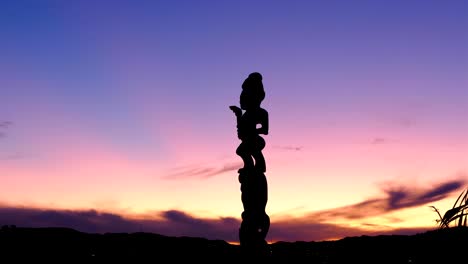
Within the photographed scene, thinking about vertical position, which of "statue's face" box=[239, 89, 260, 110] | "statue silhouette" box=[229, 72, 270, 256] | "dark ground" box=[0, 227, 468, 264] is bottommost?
"dark ground" box=[0, 227, 468, 264]

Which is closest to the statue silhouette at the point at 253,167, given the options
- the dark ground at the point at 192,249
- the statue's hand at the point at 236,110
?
the statue's hand at the point at 236,110

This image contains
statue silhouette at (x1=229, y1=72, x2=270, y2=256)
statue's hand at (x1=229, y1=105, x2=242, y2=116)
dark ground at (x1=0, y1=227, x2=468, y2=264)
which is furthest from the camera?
dark ground at (x1=0, y1=227, x2=468, y2=264)

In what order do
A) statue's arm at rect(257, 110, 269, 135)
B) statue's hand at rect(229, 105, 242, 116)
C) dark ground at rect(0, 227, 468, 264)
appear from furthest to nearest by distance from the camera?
1. dark ground at rect(0, 227, 468, 264)
2. statue's hand at rect(229, 105, 242, 116)
3. statue's arm at rect(257, 110, 269, 135)

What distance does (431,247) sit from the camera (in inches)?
542

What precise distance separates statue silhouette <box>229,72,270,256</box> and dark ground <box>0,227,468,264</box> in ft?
1.89

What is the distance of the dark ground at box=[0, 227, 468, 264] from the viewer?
12.7 meters

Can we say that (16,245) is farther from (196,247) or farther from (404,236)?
(404,236)

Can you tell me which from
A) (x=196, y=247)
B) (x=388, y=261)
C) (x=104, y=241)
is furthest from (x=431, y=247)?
(x=104, y=241)

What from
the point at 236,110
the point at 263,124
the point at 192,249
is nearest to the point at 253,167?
the point at 263,124

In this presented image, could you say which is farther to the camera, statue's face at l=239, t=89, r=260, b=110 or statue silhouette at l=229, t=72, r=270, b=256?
statue's face at l=239, t=89, r=260, b=110

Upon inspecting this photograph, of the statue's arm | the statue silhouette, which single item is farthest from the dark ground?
the statue's arm

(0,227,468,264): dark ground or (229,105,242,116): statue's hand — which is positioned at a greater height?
(229,105,242,116): statue's hand

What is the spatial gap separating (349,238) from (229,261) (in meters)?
3.82

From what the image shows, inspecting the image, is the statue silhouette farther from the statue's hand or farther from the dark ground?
the dark ground
